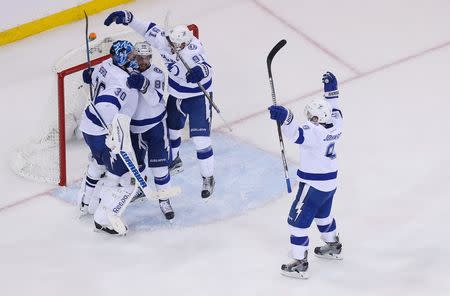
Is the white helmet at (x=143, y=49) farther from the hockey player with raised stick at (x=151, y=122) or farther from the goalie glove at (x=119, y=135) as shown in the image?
the goalie glove at (x=119, y=135)

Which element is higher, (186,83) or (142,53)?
(142,53)

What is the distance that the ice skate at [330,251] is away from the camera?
7.36 m

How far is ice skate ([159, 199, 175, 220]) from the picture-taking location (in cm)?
781

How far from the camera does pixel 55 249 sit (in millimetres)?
7637

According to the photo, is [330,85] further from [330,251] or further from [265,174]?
[265,174]

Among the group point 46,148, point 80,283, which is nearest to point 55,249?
point 80,283

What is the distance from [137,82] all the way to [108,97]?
17cm

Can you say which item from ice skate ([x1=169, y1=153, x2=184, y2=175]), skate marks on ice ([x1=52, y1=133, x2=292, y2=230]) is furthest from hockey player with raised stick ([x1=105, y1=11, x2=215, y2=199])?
ice skate ([x1=169, y1=153, x2=184, y2=175])

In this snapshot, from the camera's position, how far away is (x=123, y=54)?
7355 mm

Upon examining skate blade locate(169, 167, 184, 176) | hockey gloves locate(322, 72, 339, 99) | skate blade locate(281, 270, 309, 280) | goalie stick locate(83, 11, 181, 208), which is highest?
hockey gloves locate(322, 72, 339, 99)

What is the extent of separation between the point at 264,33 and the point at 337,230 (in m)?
2.58

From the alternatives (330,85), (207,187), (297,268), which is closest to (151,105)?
(207,187)

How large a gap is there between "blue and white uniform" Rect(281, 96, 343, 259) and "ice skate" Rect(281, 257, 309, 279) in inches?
2.7

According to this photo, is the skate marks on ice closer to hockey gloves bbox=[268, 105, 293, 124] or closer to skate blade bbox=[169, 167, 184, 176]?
skate blade bbox=[169, 167, 184, 176]
